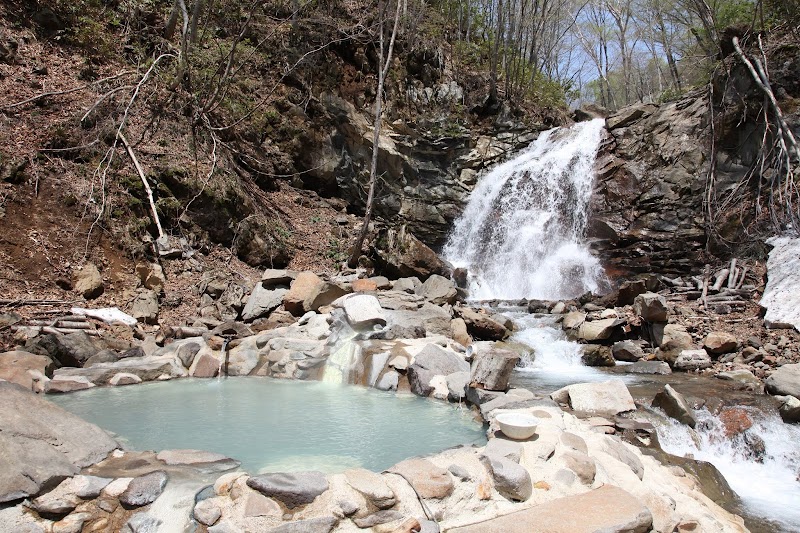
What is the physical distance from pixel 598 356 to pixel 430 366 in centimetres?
312

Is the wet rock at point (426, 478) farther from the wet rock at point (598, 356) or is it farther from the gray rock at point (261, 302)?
the gray rock at point (261, 302)

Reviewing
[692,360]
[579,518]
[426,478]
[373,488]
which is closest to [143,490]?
[373,488]

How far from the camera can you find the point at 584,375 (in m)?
6.39

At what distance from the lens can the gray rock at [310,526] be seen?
2.32m

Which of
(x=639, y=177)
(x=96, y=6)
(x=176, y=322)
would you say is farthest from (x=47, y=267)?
(x=639, y=177)

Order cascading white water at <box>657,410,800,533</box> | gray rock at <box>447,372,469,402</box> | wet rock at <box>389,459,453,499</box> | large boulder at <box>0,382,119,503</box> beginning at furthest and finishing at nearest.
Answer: gray rock at <box>447,372,469,402</box> → cascading white water at <box>657,410,800,533</box> → wet rock at <box>389,459,453,499</box> → large boulder at <box>0,382,119,503</box>

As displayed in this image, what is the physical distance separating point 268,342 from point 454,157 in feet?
32.0

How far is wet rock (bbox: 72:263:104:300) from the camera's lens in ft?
22.3

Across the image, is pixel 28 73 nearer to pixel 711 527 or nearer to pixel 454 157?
pixel 454 157

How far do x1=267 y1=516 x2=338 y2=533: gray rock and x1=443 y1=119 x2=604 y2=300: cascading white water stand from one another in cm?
901

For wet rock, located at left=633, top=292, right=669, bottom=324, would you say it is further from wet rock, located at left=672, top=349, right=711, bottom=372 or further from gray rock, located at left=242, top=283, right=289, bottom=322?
gray rock, located at left=242, top=283, right=289, bottom=322

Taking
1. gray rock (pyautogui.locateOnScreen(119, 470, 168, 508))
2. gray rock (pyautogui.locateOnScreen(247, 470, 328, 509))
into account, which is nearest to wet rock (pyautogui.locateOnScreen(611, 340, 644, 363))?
gray rock (pyautogui.locateOnScreen(247, 470, 328, 509))

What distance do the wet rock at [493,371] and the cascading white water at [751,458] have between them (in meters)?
1.43

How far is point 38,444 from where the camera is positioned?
8.98 ft
